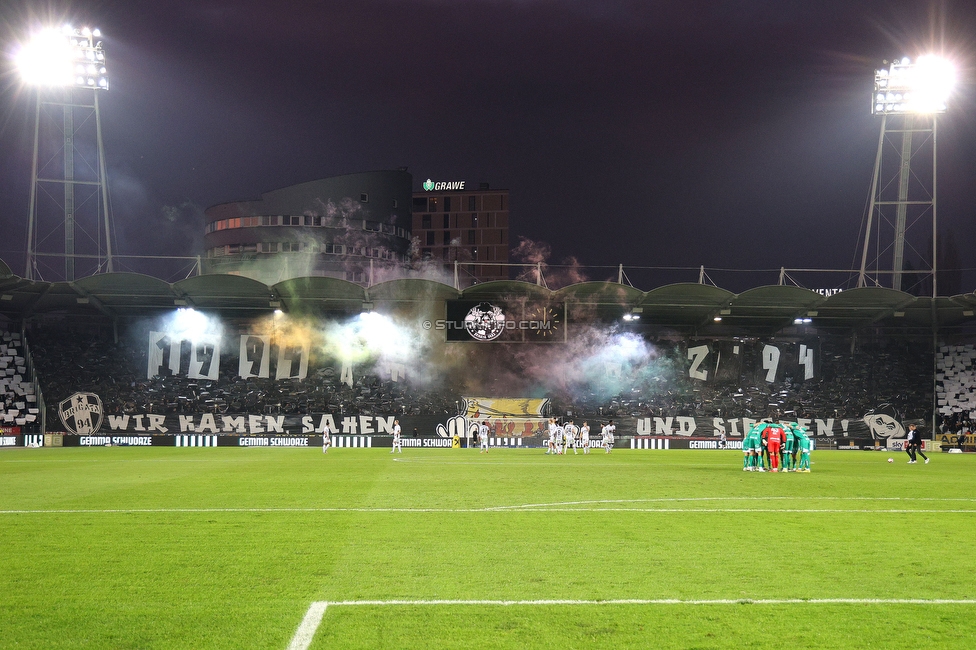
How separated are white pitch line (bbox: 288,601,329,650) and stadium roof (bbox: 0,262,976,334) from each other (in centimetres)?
4363

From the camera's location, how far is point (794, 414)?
54562mm

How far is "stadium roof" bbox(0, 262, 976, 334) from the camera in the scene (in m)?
51.1

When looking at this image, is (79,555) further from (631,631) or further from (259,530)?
(631,631)

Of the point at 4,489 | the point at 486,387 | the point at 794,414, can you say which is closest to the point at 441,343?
the point at 486,387

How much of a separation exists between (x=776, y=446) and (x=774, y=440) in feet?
0.69

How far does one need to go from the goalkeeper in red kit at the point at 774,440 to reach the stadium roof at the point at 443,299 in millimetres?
24456

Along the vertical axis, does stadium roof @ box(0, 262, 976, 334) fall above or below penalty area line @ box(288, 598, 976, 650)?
above

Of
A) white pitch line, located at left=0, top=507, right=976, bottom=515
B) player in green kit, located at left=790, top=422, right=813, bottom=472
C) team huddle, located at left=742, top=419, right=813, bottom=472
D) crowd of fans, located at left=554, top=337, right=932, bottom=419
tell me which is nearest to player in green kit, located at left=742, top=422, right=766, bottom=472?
team huddle, located at left=742, top=419, right=813, bottom=472

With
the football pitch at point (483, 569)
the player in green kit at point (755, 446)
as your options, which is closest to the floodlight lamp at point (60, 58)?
the football pitch at point (483, 569)

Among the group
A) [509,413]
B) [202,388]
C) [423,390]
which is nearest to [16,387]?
[202,388]

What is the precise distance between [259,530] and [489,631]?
6.70 metres

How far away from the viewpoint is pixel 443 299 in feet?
→ 177

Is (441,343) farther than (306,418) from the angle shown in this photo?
Yes

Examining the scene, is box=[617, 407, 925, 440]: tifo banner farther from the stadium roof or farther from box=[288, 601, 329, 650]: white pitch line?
box=[288, 601, 329, 650]: white pitch line
